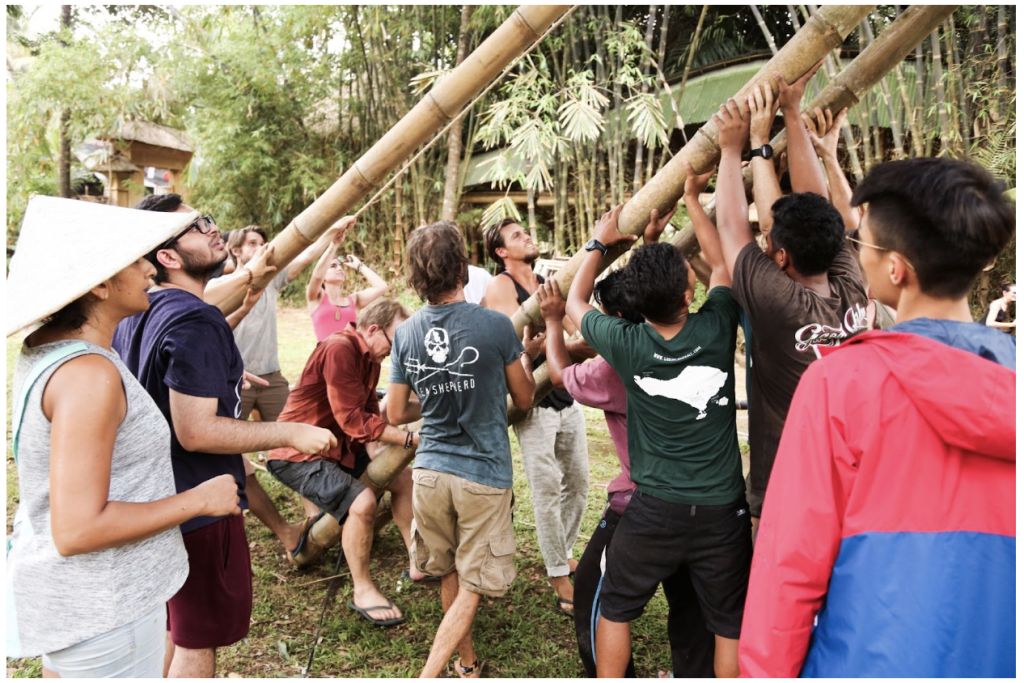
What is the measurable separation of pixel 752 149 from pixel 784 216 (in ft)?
0.89

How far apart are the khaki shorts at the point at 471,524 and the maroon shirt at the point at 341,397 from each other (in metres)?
0.56

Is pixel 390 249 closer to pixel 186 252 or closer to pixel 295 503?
pixel 295 503

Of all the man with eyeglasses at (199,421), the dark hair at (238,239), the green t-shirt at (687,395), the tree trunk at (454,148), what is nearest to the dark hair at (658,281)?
the green t-shirt at (687,395)

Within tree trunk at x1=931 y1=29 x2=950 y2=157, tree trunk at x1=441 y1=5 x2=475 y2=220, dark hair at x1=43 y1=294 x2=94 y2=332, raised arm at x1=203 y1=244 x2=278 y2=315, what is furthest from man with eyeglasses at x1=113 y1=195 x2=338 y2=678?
tree trunk at x1=441 y1=5 x2=475 y2=220

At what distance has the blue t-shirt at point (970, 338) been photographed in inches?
47.0

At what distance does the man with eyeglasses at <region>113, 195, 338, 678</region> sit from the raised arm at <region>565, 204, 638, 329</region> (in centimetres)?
86

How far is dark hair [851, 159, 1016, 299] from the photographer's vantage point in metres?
1.20

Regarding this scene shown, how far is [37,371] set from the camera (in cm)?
154

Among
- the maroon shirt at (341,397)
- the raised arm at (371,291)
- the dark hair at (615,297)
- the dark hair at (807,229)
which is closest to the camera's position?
the dark hair at (807,229)

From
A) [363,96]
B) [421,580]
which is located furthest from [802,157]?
[363,96]

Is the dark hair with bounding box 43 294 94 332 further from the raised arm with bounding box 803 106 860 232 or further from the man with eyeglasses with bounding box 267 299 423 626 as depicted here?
the raised arm with bounding box 803 106 860 232

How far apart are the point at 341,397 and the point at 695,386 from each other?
173cm

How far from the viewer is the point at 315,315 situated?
502 cm

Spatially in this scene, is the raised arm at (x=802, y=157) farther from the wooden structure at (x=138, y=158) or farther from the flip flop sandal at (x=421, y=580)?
the wooden structure at (x=138, y=158)
